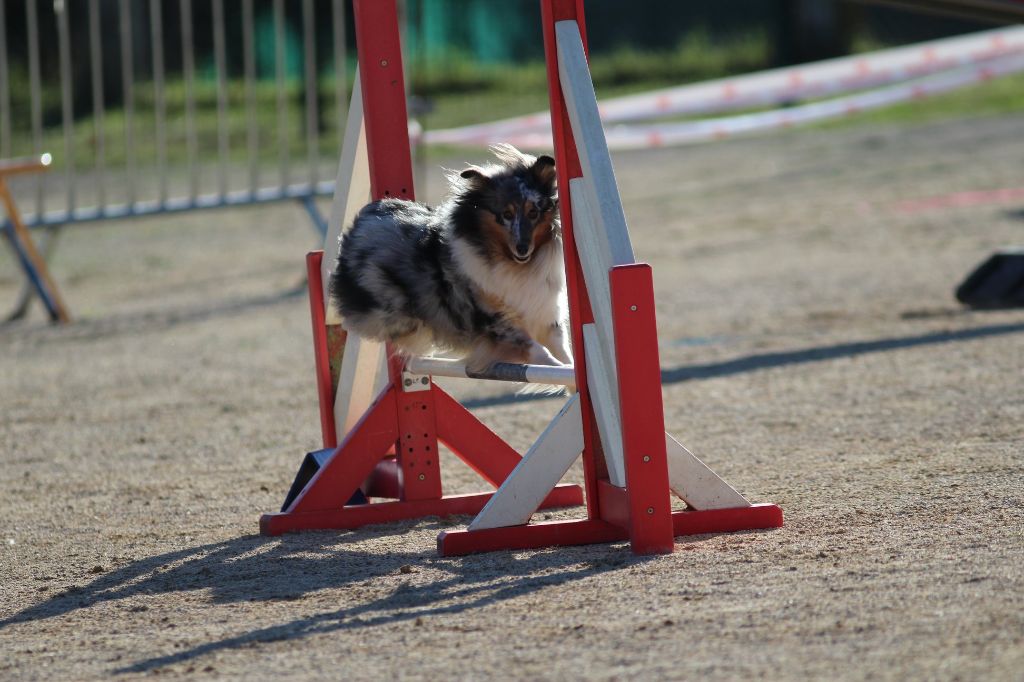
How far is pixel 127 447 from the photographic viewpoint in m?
6.23

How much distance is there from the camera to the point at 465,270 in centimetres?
472

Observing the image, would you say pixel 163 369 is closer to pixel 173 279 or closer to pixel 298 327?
pixel 298 327

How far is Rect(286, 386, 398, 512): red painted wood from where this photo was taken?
4.74m

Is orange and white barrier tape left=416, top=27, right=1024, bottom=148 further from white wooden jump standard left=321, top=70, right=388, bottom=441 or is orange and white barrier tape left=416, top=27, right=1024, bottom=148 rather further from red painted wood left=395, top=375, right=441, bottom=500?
red painted wood left=395, top=375, right=441, bottom=500

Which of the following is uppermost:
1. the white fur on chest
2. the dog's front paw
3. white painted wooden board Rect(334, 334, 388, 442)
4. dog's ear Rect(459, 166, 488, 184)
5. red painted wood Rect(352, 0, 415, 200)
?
red painted wood Rect(352, 0, 415, 200)

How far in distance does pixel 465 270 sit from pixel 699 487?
1062mm

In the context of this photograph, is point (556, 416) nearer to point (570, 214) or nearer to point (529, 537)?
point (529, 537)

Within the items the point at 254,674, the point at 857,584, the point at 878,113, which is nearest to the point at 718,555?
the point at 857,584

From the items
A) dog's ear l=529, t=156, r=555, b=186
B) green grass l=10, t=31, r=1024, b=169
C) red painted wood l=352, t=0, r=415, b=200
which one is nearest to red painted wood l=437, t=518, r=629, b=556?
dog's ear l=529, t=156, r=555, b=186

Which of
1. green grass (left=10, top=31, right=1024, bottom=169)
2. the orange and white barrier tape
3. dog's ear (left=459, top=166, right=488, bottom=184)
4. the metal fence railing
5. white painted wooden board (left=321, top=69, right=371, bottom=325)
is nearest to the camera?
dog's ear (left=459, top=166, right=488, bottom=184)

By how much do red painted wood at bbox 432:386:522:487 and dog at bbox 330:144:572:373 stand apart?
22cm

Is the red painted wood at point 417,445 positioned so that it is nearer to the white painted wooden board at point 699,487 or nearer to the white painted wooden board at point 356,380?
the white painted wooden board at point 356,380

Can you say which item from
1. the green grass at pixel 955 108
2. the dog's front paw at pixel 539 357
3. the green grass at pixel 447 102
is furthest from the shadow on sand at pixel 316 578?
the green grass at pixel 955 108

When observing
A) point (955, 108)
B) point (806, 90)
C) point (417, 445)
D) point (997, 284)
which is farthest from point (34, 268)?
point (955, 108)
